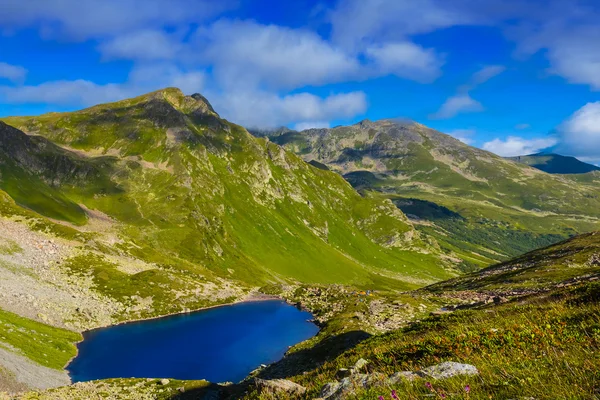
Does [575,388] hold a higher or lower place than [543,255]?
higher

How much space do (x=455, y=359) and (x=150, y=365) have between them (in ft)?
246

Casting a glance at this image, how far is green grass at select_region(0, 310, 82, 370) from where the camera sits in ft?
181

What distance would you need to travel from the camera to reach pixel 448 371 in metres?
9.68

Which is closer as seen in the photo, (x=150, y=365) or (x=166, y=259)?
(x=150, y=365)

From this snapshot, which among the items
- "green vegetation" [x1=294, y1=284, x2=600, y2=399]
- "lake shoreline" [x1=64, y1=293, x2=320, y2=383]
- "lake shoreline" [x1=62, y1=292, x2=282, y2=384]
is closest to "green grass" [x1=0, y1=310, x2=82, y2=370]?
"lake shoreline" [x1=62, y1=292, x2=282, y2=384]

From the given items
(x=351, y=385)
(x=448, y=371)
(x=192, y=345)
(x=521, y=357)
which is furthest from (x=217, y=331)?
(x=521, y=357)

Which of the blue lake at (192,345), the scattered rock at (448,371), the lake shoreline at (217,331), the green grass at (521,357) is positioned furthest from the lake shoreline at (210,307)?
the scattered rock at (448,371)

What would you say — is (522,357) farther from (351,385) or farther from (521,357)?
(351,385)

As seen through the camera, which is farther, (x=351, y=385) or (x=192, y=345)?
(x=192, y=345)

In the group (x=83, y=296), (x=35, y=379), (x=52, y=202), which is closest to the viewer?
(x=35, y=379)

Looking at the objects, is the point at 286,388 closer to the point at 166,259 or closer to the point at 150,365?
the point at 150,365

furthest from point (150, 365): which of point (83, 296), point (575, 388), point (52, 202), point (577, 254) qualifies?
point (52, 202)

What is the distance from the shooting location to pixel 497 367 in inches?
338

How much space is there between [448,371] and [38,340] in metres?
74.6
